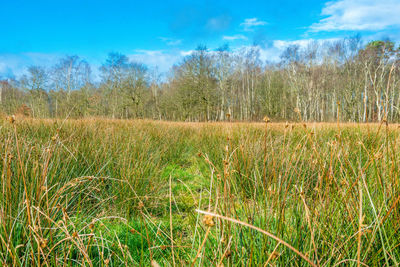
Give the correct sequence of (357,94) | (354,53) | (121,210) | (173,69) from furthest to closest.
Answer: (173,69)
(354,53)
(357,94)
(121,210)

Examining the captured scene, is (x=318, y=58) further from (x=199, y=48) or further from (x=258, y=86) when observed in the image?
(x=199, y=48)

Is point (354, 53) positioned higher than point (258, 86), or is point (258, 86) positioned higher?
point (354, 53)

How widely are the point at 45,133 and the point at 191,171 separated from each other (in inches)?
91.9

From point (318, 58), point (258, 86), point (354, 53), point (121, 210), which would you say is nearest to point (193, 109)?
point (258, 86)

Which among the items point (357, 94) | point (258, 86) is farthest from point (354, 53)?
point (258, 86)

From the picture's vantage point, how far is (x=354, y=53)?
25.1 metres

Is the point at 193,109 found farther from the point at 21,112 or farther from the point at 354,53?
the point at 21,112

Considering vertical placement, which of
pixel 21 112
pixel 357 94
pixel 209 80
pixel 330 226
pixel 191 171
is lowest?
pixel 191 171

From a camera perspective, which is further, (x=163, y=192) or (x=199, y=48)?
(x=199, y=48)

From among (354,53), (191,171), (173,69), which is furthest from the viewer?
(173,69)

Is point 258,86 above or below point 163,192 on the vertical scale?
above

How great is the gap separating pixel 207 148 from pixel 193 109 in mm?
20509

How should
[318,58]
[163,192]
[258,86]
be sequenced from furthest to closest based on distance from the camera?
[258,86] → [318,58] → [163,192]

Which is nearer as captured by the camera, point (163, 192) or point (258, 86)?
point (163, 192)
